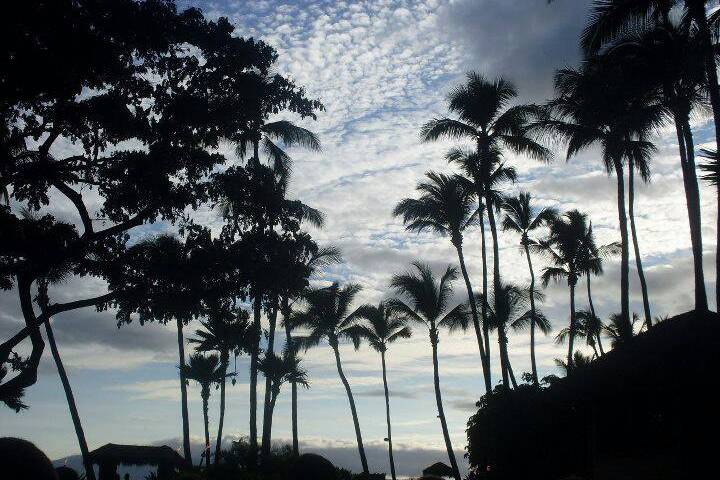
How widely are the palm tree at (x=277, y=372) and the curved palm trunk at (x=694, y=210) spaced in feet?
65.5

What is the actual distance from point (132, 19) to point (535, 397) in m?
16.6

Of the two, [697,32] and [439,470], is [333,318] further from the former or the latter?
[697,32]

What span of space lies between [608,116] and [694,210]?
6.09 meters

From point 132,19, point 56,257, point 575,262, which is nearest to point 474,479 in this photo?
point 56,257

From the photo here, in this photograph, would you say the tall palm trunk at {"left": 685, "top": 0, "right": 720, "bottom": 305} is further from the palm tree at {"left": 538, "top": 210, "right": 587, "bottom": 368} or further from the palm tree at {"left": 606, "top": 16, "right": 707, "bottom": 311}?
the palm tree at {"left": 538, "top": 210, "right": 587, "bottom": 368}

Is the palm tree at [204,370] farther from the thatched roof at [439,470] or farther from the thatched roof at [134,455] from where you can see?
the thatched roof at [439,470]

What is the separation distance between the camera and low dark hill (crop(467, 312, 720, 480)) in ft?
46.4

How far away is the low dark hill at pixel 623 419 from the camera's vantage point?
14.1m

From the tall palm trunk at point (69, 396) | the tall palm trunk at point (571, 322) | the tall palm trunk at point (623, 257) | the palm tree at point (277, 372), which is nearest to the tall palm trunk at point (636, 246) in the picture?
the tall palm trunk at point (623, 257)

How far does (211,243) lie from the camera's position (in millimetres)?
14867

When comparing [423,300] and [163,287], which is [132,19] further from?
[423,300]

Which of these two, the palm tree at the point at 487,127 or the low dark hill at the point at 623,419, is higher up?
the palm tree at the point at 487,127

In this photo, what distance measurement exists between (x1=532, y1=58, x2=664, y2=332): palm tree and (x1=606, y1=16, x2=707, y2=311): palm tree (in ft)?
3.02

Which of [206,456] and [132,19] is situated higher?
[132,19]
